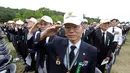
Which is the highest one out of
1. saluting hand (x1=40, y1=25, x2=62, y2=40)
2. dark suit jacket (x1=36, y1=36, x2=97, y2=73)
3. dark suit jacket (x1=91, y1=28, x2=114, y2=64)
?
saluting hand (x1=40, y1=25, x2=62, y2=40)

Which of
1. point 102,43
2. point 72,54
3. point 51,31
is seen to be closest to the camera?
point 72,54

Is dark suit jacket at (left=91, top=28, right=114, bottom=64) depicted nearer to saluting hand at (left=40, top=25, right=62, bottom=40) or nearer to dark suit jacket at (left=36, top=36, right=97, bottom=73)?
saluting hand at (left=40, top=25, right=62, bottom=40)

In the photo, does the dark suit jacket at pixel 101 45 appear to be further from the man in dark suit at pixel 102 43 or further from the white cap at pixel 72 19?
the white cap at pixel 72 19

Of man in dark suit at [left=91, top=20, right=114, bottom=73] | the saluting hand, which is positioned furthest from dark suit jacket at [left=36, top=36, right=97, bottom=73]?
man in dark suit at [left=91, top=20, right=114, bottom=73]

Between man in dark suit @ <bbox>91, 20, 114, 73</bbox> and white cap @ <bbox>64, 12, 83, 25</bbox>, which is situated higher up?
white cap @ <bbox>64, 12, 83, 25</bbox>

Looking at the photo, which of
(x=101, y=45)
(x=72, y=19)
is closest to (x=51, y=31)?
(x=72, y=19)

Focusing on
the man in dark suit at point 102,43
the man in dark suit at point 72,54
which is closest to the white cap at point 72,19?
the man in dark suit at point 72,54

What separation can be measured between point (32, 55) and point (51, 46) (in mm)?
2251

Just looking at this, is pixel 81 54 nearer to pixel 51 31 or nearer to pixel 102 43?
pixel 51 31

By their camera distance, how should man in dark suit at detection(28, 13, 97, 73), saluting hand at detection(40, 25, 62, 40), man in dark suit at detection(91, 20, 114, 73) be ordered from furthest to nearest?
1. man in dark suit at detection(91, 20, 114, 73)
2. saluting hand at detection(40, 25, 62, 40)
3. man in dark suit at detection(28, 13, 97, 73)

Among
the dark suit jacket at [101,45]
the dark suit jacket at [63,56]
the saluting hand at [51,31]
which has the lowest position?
the dark suit jacket at [101,45]

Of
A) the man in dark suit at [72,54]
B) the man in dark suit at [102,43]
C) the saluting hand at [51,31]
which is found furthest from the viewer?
the man in dark suit at [102,43]

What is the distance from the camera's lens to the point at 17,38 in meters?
13.8

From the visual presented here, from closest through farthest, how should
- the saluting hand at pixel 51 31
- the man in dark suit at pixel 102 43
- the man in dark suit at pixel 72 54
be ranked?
the man in dark suit at pixel 72 54 < the saluting hand at pixel 51 31 < the man in dark suit at pixel 102 43
